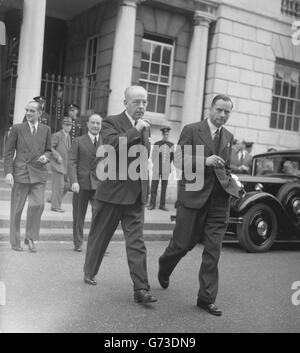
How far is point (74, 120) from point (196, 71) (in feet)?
15.4

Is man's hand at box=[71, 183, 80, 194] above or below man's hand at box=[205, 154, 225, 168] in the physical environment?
below

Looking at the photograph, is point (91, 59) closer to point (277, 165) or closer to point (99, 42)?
point (99, 42)

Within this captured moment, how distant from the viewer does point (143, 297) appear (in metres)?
4.58

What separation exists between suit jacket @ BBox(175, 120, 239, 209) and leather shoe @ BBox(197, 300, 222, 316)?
2.82ft

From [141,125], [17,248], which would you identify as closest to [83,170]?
[17,248]

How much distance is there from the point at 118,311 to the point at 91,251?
885 mm

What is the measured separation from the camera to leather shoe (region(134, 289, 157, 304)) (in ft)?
15.0

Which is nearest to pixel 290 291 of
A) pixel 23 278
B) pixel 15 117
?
pixel 23 278

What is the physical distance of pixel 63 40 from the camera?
1619cm

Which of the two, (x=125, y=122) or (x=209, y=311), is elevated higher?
(x=125, y=122)

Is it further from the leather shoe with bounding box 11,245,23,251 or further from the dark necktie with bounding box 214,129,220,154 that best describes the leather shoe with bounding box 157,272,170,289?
the leather shoe with bounding box 11,245,23,251

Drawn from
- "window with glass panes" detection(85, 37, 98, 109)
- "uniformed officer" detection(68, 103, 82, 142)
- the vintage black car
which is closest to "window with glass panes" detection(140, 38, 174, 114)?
"window with glass panes" detection(85, 37, 98, 109)

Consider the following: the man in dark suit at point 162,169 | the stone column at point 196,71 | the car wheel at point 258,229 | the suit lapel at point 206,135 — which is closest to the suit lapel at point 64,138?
the man in dark suit at point 162,169
